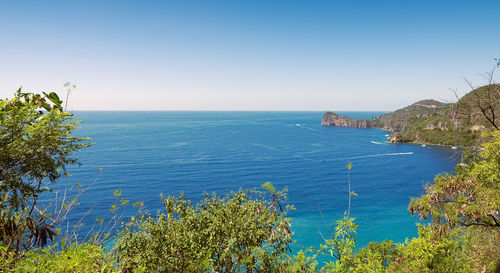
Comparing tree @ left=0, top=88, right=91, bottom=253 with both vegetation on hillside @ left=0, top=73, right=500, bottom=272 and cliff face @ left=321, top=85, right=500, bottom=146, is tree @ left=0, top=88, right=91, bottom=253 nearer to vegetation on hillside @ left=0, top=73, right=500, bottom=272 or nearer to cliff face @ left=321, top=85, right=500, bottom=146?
vegetation on hillside @ left=0, top=73, right=500, bottom=272

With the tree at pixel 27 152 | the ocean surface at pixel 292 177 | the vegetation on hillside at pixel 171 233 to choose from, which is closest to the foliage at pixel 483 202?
the vegetation on hillside at pixel 171 233

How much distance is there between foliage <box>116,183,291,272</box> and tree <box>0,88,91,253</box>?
10.3 ft

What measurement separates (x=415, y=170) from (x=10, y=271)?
98583 mm

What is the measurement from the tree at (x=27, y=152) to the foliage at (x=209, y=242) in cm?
314

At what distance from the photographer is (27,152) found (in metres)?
8.66

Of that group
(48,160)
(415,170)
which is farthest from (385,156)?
(48,160)

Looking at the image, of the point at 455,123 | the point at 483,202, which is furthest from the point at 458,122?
the point at 483,202

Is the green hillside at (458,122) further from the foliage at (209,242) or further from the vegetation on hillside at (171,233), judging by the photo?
the foliage at (209,242)

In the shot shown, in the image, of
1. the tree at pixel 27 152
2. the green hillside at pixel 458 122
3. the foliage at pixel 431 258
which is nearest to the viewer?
the tree at pixel 27 152

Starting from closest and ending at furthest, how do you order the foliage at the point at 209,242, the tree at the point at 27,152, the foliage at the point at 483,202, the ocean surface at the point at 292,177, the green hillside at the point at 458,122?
the tree at the point at 27,152 < the foliage at the point at 209,242 < the foliage at the point at 483,202 < the green hillside at the point at 458,122 < the ocean surface at the point at 292,177

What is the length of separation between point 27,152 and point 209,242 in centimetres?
719

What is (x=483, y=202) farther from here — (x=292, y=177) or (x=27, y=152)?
(x=292, y=177)

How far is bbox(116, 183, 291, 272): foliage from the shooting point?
30.0 ft

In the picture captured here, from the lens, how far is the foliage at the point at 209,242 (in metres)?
9.13
